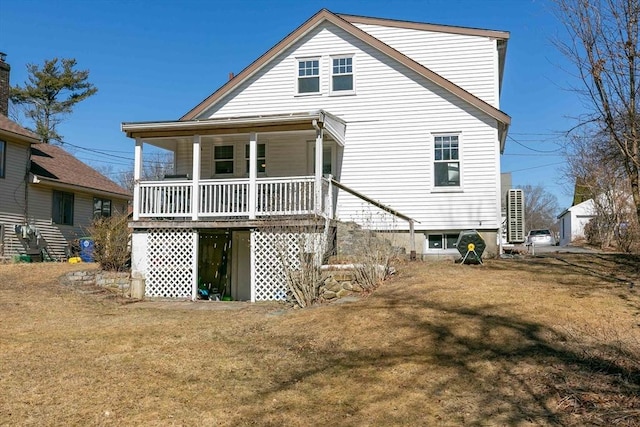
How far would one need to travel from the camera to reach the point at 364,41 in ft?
51.8

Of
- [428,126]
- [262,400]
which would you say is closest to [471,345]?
[262,400]

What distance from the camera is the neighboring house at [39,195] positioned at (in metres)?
19.4

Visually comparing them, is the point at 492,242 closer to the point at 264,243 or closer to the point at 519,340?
the point at 264,243

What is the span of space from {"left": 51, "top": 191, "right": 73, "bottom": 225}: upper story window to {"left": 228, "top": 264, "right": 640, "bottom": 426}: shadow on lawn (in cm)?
1769

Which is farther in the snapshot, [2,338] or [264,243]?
[264,243]

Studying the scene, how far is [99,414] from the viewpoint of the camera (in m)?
5.07

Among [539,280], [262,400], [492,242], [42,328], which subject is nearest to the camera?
[262,400]

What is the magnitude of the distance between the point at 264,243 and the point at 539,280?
6099mm

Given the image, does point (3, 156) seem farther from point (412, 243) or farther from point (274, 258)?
point (412, 243)

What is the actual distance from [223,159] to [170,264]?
15.9 ft

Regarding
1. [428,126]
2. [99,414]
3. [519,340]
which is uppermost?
[428,126]

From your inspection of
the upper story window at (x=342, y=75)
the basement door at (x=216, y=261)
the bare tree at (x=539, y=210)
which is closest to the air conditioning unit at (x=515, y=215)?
the upper story window at (x=342, y=75)

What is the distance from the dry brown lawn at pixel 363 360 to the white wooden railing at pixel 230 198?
3.03 meters

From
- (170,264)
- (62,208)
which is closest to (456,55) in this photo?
(170,264)
